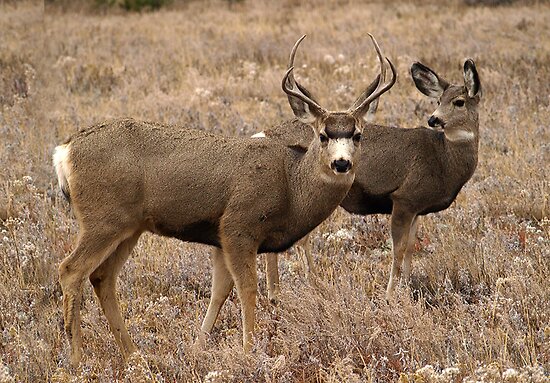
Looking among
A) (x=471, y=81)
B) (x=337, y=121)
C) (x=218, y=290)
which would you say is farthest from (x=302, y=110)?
(x=471, y=81)

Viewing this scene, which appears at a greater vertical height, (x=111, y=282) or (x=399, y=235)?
(x=111, y=282)

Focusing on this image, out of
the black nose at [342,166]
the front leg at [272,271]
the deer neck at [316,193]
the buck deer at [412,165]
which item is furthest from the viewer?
the buck deer at [412,165]

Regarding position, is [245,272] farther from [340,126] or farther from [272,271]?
[272,271]

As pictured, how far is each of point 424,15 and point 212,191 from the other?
17502 mm

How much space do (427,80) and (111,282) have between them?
335cm

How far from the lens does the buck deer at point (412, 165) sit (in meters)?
6.70

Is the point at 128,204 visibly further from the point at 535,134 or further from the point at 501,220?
the point at 535,134

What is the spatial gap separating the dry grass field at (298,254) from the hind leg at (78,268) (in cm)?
16

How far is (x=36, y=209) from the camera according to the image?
7.80m

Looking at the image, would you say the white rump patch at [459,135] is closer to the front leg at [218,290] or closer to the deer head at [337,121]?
the deer head at [337,121]

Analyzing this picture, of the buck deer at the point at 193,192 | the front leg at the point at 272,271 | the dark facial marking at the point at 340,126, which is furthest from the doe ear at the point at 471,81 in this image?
the front leg at the point at 272,271

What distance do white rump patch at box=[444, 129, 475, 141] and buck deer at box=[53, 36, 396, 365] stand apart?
5.18 ft

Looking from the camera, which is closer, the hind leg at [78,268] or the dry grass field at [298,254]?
the dry grass field at [298,254]

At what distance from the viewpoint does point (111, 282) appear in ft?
18.2
